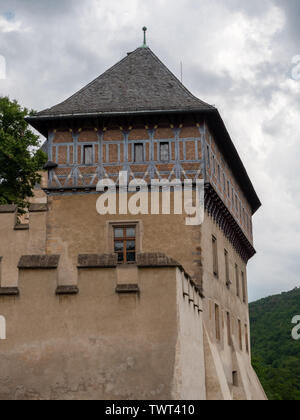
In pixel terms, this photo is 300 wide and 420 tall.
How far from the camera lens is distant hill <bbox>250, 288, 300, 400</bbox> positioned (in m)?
60.1

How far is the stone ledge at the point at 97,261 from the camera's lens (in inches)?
490

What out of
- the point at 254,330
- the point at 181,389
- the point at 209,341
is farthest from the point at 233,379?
the point at 254,330

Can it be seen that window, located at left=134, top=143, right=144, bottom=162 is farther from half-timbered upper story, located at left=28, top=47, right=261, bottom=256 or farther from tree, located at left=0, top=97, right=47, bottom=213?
tree, located at left=0, top=97, right=47, bottom=213

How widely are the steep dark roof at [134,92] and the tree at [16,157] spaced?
3.57 meters

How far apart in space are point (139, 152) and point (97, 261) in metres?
9.60

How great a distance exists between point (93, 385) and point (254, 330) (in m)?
64.6

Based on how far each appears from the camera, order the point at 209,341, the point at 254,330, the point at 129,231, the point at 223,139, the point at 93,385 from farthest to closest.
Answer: the point at 254,330 < the point at 223,139 < the point at 129,231 < the point at 209,341 < the point at 93,385

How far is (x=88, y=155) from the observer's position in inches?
859

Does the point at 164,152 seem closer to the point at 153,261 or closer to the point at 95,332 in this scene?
the point at 153,261

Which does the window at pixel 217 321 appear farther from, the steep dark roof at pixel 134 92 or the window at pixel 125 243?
the steep dark roof at pixel 134 92

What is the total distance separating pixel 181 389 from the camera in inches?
499

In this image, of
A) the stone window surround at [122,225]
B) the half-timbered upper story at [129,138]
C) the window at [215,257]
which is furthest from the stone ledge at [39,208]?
the window at [215,257]
